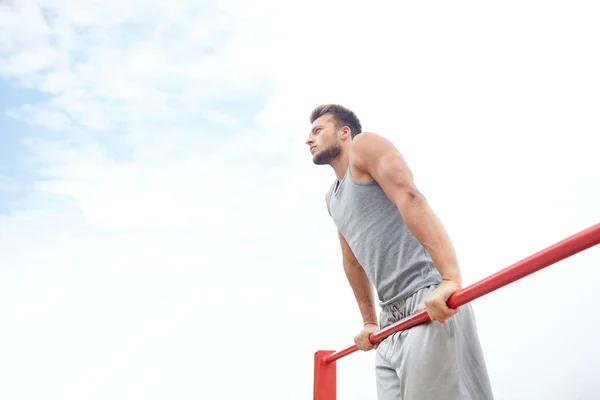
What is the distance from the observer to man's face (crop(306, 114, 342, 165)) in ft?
6.97

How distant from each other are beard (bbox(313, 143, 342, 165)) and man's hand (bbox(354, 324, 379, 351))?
0.62 meters

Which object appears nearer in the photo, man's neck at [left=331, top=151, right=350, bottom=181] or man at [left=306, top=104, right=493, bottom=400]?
man at [left=306, top=104, right=493, bottom=400]

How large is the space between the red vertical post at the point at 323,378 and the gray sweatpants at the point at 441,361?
725mm

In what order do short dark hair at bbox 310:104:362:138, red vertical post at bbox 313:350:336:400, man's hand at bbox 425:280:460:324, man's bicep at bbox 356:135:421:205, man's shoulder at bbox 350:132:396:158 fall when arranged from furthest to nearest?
red vertical post at bbox 313:350:336:400 < short dark hair at bbox 310:104:362:138 < man's shoulder at bbox 350:132:396:158 < man's bicep at bbox 356:135:421:205 < man's hand at bbox 425:280:460:324

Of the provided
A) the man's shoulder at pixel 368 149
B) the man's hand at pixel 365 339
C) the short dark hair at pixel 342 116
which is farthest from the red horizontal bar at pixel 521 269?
the short dark hair at pixel 342 116

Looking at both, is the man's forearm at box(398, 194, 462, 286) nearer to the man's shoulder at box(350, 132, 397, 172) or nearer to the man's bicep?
the man's bicep

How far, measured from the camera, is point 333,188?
2.08 metres

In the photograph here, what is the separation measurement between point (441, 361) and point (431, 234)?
0.33 meters

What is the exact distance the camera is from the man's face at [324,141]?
2125 millimetres

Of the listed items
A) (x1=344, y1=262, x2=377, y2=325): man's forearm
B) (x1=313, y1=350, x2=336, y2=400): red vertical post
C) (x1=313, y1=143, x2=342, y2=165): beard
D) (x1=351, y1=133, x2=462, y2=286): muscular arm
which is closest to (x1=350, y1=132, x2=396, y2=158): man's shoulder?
(x1=351, y1=133, x2=462, y2=286): muscular arm

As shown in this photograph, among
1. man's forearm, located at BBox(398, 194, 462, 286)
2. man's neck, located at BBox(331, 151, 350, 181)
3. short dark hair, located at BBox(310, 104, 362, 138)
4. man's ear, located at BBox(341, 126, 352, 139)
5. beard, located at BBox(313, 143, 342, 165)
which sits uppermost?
short dark hair, located at BBox(310, 104, 362, 138)

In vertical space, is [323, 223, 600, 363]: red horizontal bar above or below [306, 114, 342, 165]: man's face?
below

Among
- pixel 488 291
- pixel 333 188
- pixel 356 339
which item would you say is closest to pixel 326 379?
pixel 356 339

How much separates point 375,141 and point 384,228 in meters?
0.27
